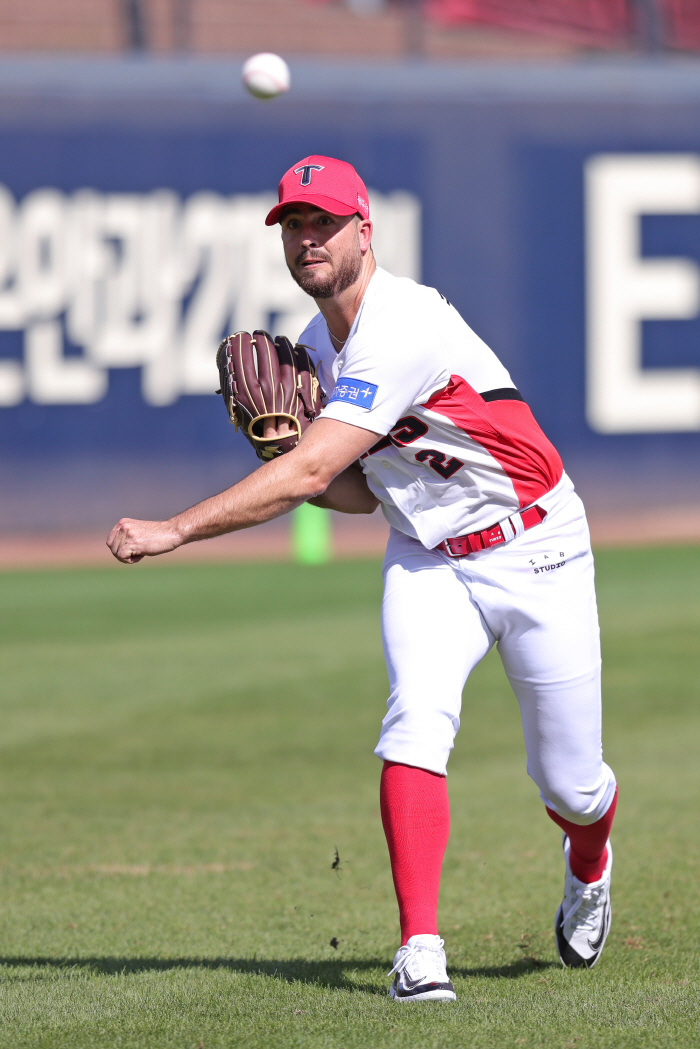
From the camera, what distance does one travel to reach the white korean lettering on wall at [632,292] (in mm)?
17406

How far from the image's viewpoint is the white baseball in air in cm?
686

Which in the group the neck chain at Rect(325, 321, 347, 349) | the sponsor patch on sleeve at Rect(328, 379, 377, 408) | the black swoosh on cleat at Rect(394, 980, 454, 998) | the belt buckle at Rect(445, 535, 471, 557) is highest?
the neck chain at Rect(325, 321, 347, 349)

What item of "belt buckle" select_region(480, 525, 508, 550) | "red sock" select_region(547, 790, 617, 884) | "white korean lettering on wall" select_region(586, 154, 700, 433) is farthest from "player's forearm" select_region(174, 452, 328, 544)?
"white korean lettering on wall" select_region(586, 154, 700, 433)

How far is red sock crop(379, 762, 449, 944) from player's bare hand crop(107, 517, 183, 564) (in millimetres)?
835

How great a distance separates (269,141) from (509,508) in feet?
47.0

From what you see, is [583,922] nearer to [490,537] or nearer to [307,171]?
[490,537]

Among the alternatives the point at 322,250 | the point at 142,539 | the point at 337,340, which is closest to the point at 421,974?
the point at 142,539

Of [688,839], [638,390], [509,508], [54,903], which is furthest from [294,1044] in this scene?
[638,390]

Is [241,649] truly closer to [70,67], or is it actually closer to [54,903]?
[54,903]

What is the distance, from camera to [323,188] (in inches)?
145

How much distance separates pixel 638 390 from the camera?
57.5 feet

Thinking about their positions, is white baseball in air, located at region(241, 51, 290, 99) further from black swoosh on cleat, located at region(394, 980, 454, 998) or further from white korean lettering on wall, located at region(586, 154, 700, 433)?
white korean lettering on wall, located at region(586, 154, 700, 433)

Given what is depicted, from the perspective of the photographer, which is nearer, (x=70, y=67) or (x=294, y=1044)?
(x=294, y=1044)

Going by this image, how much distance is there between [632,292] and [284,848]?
1323 centimetres
